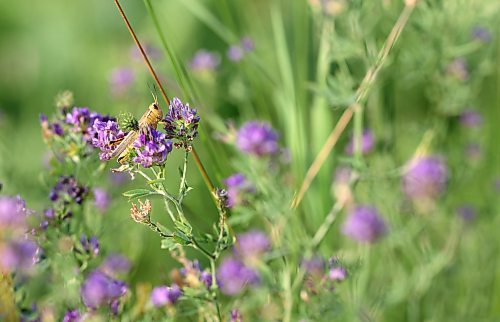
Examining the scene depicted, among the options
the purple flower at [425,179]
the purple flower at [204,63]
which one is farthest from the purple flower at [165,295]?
the purple flower at [204,63]

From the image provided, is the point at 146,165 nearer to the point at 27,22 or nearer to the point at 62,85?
the point at 62,85

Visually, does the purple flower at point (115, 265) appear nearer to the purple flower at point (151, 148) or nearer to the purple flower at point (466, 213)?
the purple flower at point (151, 148)

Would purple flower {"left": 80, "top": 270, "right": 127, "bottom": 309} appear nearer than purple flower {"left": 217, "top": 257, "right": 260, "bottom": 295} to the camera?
Yes

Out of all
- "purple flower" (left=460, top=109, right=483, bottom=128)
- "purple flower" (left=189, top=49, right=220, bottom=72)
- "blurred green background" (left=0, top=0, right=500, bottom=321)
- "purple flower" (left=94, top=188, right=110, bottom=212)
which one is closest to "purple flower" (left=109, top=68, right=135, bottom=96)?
"blurred green background" (left=0, top=0, right=500, bottom=321)

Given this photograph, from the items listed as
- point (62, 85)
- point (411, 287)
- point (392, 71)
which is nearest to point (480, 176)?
point (392, 71)

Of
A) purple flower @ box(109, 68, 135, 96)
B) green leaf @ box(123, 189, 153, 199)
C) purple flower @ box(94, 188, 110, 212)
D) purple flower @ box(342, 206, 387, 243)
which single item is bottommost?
purple flower @ box(342, 206, 387, 243)

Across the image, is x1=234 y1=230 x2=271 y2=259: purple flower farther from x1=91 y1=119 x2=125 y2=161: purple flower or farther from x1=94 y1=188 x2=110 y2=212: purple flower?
x1=94 y1=188 x2=110 y2=212: purple flower

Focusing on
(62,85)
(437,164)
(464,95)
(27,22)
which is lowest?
(437,164)

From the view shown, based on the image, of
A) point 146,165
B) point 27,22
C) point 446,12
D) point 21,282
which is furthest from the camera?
point 27,22
